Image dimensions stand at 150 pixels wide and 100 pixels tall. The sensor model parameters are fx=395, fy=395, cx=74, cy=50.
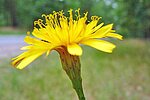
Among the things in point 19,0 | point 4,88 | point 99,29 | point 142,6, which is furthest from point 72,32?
point 19,0

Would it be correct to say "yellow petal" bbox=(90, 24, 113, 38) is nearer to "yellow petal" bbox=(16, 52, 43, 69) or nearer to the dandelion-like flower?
the dandelion-like flower

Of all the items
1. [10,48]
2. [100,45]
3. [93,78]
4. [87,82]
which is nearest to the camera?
[100,45]

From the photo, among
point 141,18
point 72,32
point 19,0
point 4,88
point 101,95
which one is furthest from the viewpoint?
point 19,0

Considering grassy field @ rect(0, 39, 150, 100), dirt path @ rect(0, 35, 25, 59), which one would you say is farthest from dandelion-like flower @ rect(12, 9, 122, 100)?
dirt path @ rect(0, 35, 25, 59)

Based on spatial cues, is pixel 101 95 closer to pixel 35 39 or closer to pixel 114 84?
pixel 114 84

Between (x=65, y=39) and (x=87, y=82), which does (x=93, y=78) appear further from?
(x=65, y=39)

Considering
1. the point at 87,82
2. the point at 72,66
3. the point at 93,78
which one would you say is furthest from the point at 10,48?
the point at 72,66

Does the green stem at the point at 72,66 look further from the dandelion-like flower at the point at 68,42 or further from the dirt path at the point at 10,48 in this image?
the dirt path at the point at 10,48
